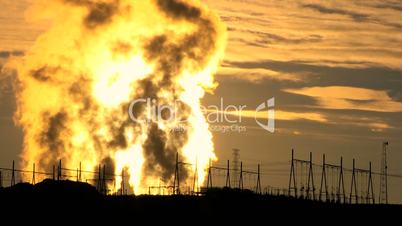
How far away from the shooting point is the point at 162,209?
12356 cm

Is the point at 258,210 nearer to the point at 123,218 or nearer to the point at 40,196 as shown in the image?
the point at 123,218

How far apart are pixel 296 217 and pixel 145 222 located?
66.1ft

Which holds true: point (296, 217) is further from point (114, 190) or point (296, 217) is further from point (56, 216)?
point (114, 190)

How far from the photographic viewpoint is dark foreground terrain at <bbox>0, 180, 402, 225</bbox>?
117m

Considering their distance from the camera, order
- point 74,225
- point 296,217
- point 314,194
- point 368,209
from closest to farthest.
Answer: point 74,225 → point 296,217 → point 368,209 → point 314,194

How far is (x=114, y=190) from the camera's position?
504ft

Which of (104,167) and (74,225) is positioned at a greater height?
(104,167)

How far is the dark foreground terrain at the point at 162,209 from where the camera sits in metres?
117

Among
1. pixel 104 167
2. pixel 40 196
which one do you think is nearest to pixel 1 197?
pixel 40 196

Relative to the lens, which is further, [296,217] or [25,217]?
[296,217]

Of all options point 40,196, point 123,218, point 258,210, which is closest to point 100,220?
point 123,218

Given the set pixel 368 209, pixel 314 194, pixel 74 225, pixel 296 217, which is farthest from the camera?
pixel 314 194

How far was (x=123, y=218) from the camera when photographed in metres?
117

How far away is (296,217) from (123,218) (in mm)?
22200
